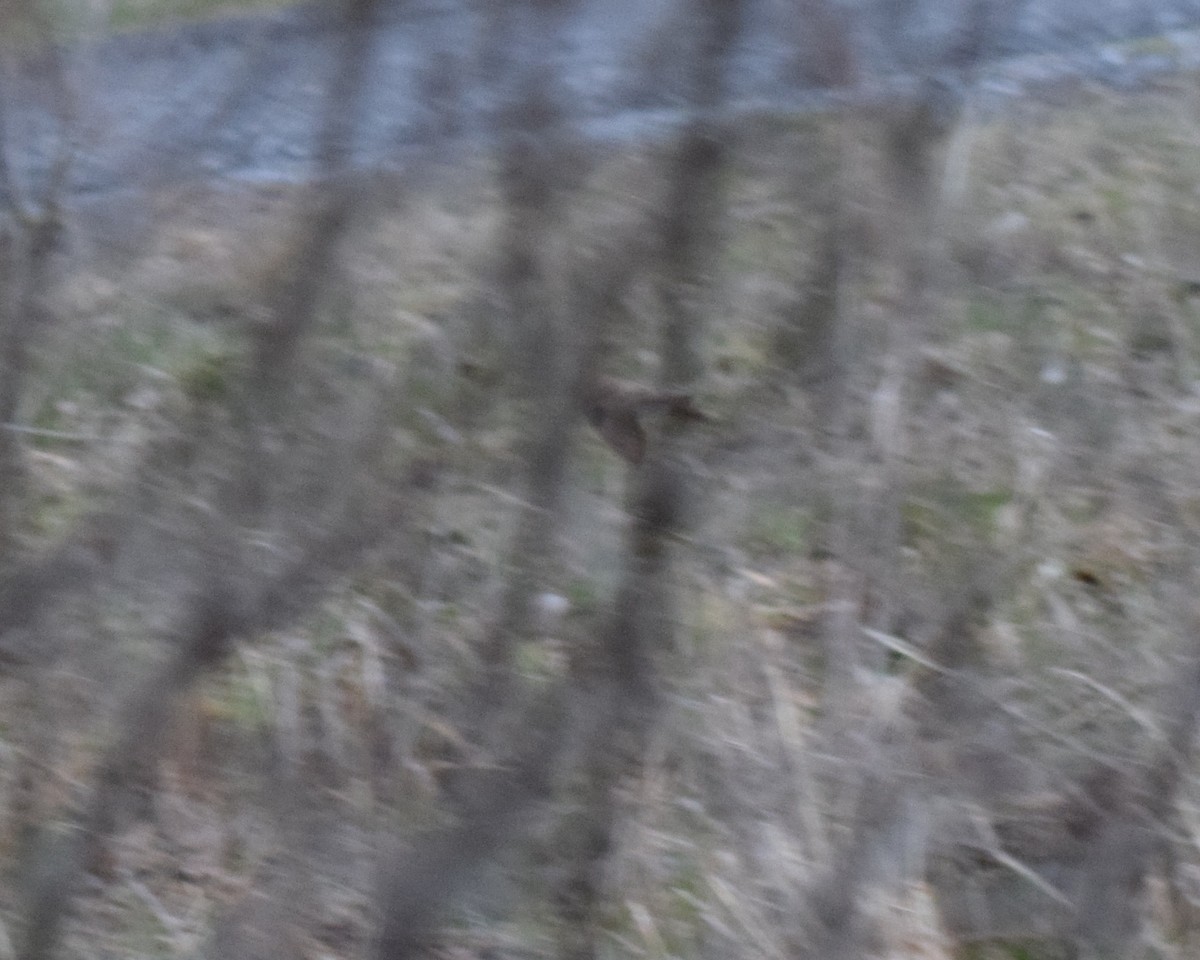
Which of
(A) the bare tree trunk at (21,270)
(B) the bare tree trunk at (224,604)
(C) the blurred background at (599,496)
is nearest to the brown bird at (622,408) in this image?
(C) the blurred background at (599,496)

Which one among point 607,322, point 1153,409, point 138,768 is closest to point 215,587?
point 138,768

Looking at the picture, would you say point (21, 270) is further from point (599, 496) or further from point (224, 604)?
point (599, 496)

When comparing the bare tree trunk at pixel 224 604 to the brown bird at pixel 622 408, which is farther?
the brown bird at pixel 622 408

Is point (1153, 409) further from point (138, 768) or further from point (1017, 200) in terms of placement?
point (138, 768)

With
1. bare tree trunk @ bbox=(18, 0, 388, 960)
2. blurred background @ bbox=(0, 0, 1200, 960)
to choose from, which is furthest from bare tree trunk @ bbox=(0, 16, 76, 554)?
bare tree trunk @ bbox=(18, 0, 388, 960)

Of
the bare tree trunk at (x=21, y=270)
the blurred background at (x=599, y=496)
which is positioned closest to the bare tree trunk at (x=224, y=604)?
the blurred background at (x=599, y=496)

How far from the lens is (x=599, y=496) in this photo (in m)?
3.20

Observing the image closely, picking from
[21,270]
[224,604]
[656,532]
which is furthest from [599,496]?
[21,270]

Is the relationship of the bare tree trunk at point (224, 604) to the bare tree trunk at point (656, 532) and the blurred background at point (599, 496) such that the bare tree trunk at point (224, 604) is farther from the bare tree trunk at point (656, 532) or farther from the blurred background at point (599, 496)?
the bare tree trunk at point (656, 532)

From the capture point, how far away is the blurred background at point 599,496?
9.16 feet

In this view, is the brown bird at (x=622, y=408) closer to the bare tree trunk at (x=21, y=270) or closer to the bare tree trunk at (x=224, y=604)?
the bare tree trunk at (x=224, y=604)

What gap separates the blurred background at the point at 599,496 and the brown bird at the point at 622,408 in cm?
1

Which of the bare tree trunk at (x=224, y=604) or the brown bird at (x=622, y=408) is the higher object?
the brown bird at (x=622, y=408)

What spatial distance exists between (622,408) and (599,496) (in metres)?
0.17
